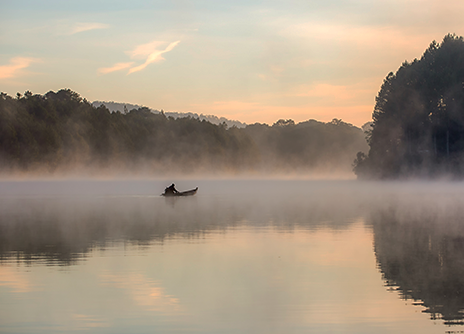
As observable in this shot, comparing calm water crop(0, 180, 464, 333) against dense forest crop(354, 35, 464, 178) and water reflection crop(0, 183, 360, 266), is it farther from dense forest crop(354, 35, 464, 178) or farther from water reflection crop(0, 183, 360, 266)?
dense forest crop(354, 35, 464, 178)

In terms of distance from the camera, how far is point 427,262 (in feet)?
43.4

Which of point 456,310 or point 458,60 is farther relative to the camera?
point 458,60

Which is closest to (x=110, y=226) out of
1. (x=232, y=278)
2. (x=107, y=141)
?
(x=232, y=278)

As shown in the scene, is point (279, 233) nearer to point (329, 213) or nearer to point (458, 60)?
point (329, 213)

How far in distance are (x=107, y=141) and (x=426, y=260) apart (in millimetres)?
120418

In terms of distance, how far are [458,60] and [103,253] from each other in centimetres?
6907

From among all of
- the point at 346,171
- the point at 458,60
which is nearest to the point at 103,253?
the point at 458,60

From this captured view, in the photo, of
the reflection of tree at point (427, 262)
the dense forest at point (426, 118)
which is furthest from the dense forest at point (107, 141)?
the reflection of tree at point (427, 262)

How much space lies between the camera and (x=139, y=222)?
912 inches

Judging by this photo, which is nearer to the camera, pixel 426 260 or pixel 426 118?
pixel 426 260

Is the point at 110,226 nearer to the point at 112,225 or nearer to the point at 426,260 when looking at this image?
the point at 112,225

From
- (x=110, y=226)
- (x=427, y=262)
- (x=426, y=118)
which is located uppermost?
(x=426, y=118)

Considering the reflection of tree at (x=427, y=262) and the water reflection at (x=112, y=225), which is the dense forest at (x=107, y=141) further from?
the reflection of tree at (x=427, y=262)

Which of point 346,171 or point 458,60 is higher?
point 458,60
